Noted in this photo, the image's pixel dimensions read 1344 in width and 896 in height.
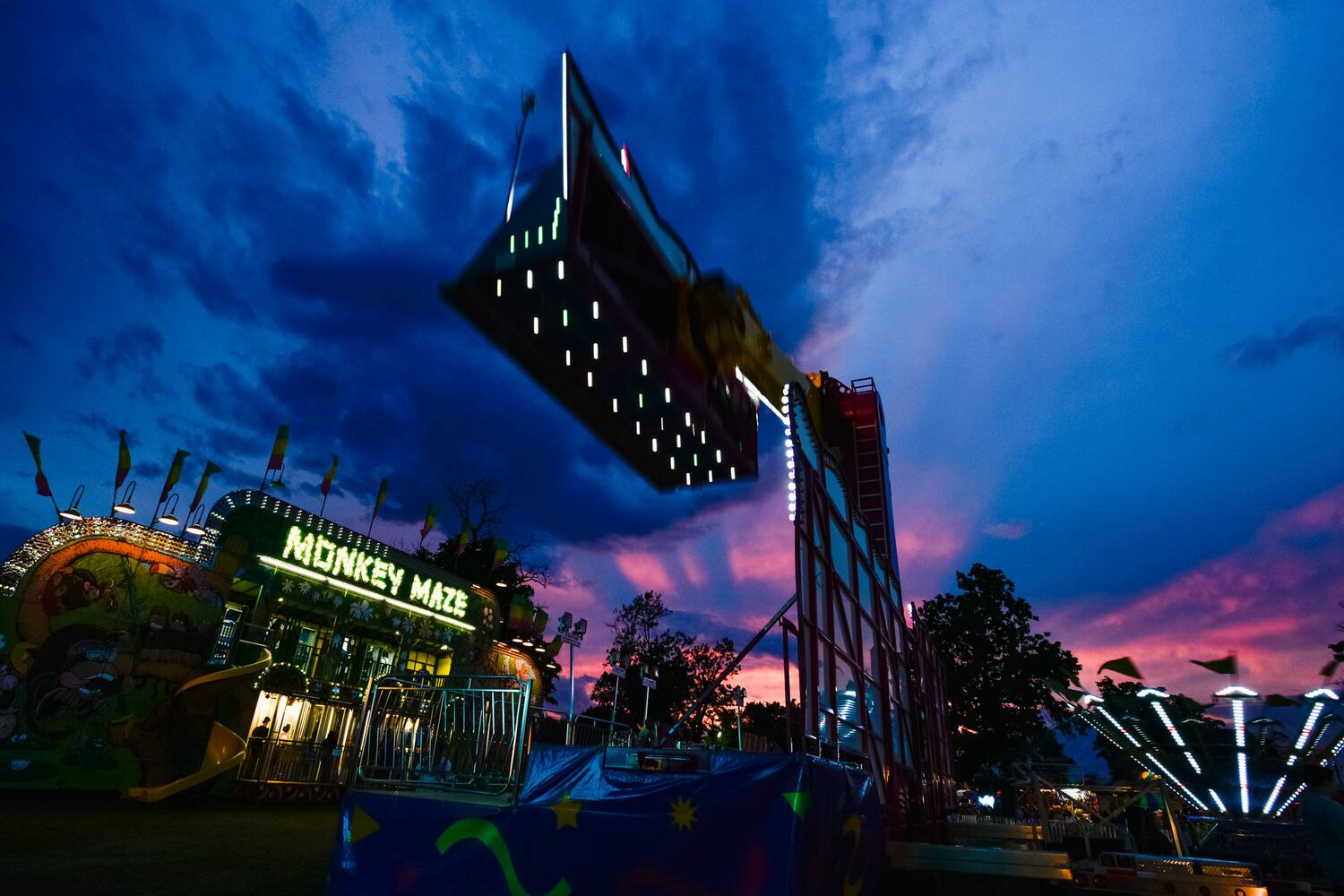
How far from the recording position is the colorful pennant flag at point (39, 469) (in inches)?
544

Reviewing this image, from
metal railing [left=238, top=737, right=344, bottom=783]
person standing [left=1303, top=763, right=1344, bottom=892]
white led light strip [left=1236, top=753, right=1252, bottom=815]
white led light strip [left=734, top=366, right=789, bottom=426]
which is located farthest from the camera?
metal railing [left=238, top=737, right=344, bottom=783]

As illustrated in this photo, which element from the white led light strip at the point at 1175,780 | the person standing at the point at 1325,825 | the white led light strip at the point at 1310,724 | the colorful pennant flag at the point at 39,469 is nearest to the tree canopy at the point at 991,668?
the white led light strip at the point at 1175,780

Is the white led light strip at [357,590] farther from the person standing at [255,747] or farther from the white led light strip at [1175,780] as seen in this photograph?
the white led light strip at [1175,780]

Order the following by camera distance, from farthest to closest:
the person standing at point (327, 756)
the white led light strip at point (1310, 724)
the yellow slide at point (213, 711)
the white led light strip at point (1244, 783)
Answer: the person standing at point (327, 756)
the yellow slide at point (213, 711)
the white led light strip at point (1244, 783)
the white led light strip at point (1310, 724)

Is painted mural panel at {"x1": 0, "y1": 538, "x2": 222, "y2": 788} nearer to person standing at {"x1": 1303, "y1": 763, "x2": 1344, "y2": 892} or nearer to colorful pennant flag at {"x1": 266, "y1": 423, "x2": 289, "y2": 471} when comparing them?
colorful pennant flag at {"x1": 266, "y1": 423, "x2": 289, "y2": 471}

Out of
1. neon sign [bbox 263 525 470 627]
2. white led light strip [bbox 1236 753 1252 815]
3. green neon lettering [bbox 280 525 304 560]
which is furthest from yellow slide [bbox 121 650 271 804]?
white led light strip [bbox 1236 753 1252 815]

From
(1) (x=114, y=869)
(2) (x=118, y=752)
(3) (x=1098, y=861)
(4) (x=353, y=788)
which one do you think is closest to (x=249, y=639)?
(2) (x=118, y=752)

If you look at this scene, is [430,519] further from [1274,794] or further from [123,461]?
A: [1274,794]

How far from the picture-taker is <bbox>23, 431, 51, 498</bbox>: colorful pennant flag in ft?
45.4

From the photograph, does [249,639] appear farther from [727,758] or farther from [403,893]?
[727,758]

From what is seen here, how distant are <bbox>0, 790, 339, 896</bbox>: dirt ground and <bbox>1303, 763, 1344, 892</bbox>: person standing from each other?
28.0 ft

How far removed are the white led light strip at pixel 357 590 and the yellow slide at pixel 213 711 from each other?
2.68 metres

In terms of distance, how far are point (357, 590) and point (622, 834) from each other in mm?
16158

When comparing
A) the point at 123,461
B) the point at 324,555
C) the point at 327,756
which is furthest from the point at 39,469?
the point at 327,756
